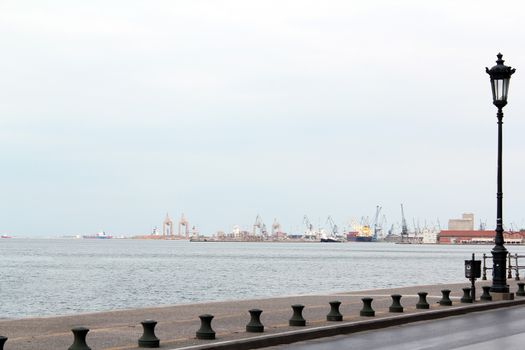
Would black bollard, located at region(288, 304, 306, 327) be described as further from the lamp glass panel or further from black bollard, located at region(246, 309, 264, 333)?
the lamp glass panel

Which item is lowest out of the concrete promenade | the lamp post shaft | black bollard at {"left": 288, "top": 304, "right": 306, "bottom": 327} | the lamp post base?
the concrete promenade

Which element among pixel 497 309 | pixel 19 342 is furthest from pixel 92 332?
pixel 497 309

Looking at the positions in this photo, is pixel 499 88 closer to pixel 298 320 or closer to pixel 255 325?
pixel 298 320

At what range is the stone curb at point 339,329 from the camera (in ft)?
54.5

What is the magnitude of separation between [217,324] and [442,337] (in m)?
4.91

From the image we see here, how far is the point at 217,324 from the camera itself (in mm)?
20516

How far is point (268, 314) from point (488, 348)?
24.8 feet

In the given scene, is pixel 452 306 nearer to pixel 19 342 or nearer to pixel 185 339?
pixel 185 339

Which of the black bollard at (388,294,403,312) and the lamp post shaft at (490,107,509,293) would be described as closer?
the black bollard at (388,294,403,312)

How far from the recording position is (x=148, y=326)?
16141mm

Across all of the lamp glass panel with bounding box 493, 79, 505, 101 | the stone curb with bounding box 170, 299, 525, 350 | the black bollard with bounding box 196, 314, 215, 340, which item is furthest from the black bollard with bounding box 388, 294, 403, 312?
the lamp glass panel with bounding box 493, 79, 505, 101

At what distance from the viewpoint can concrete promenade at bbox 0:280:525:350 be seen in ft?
55.3

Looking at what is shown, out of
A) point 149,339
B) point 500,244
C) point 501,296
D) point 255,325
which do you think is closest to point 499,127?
point 500,244

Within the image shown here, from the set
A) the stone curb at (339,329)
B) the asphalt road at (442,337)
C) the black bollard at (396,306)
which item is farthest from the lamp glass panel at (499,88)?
the black bollard at (396,306)
